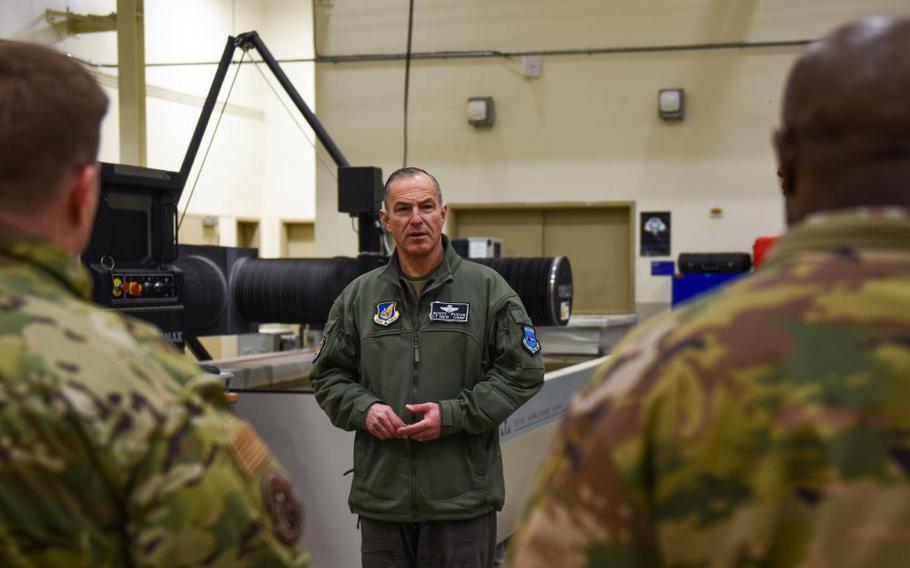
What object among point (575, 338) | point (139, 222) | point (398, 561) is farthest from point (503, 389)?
point (575, 338)

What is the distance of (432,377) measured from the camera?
2766 mm

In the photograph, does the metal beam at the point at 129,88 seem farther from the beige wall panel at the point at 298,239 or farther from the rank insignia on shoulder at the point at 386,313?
the rank insignia on shoulder at the point at 386,313

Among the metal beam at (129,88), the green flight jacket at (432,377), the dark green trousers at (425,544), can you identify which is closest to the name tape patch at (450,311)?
the green flight jacket at (432,377)

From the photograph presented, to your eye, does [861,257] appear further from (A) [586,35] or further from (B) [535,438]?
(A) [586,35]

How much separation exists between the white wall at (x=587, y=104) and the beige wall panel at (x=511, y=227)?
9.3 inches

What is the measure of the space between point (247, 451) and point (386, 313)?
66.7 inches

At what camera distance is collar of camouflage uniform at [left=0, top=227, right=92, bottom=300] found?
42.8 inches

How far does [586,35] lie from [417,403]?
21.7ft

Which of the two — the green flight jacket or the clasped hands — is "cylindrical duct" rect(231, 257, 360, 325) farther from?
the clasped hands

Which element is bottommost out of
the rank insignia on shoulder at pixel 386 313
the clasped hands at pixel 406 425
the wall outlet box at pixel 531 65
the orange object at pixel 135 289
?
the clasped hands at pixel 406 425

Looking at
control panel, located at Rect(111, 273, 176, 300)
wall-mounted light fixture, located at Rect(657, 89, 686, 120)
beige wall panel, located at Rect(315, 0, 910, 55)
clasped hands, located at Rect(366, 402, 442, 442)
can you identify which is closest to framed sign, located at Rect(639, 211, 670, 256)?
wall-mounted light fixture, located at Rect(657, 89, 686, 120)

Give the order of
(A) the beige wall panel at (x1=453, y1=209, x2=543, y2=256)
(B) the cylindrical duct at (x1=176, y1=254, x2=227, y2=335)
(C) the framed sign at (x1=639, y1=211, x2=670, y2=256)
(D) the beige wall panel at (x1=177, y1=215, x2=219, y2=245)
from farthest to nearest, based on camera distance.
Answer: (D) the beige wall panel at (x1=177, y1=215, x2=219, y2=245) → (A) the beige wall panel at (x1=453, y1=209, x2=543, y2=256) → (C) the framed sign at (x1=639, y1=211, x2=670, y2=256) → (B) the cylindrical duct at (x1=176, y1=254, x2=227, y2=335)

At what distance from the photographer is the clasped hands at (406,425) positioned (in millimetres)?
2654

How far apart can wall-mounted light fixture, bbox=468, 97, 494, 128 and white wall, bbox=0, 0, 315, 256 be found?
260 cm
